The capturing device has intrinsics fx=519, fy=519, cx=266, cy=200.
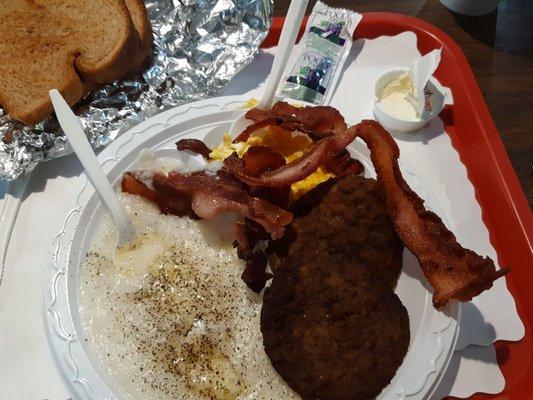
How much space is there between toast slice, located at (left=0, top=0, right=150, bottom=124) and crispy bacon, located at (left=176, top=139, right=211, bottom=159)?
1.37 feet

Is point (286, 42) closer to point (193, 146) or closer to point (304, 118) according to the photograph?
point (304, 118)

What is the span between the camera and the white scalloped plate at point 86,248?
1328mm

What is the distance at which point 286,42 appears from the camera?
1644mm

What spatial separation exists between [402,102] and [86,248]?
4.05 ft

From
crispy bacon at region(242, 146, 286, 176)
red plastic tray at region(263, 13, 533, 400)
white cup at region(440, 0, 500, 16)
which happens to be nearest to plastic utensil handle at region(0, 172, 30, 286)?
crispy bacon at region(242, 146, 286, 176)

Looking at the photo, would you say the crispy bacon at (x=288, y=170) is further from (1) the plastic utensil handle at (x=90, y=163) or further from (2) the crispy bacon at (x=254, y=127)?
(1) the plastic utensil handle at (x=90, y=163)

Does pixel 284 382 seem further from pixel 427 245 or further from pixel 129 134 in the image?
pixel 129 134

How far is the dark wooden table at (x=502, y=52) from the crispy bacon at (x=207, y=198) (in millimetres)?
1052

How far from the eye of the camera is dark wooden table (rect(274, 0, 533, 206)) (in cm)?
202

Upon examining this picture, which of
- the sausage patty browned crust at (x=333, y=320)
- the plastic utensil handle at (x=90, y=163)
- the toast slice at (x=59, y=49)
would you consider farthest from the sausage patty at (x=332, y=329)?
the toast slice at (x=59, y=49)

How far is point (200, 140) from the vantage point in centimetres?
174

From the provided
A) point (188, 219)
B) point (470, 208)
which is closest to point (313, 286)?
point (188, 219)

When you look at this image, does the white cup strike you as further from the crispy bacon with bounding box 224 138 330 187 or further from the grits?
the grits

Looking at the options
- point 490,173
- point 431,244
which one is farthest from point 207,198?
point 490,173
